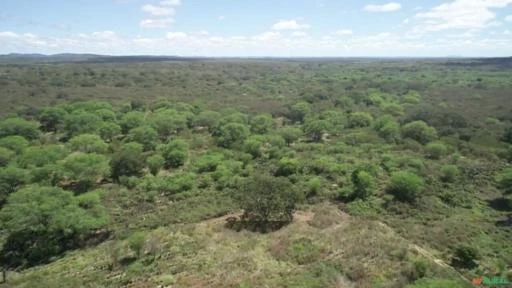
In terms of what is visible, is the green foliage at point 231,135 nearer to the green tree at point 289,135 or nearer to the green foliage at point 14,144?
the green tree at point 289,135

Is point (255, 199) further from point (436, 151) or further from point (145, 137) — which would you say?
point (436, 151)

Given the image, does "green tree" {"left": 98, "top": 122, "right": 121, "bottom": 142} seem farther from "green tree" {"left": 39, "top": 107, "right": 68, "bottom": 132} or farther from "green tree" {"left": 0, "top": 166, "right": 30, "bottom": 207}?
"green tree" {"left": 0, "top": 166, "right": 30, "bottom": 207}

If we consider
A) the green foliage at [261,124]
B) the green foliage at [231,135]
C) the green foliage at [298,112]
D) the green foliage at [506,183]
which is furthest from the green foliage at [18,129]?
the green foliage at [506,183]

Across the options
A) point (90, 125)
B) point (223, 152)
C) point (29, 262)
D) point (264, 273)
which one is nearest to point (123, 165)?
point (223, 152)

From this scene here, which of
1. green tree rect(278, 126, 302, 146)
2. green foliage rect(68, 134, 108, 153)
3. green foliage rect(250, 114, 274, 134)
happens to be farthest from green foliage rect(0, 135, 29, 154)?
green tree rect(278, 126, 302, 146)

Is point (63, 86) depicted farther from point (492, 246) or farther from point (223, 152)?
point (492, 246)

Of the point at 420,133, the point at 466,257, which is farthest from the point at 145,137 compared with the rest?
the point at 466,257
